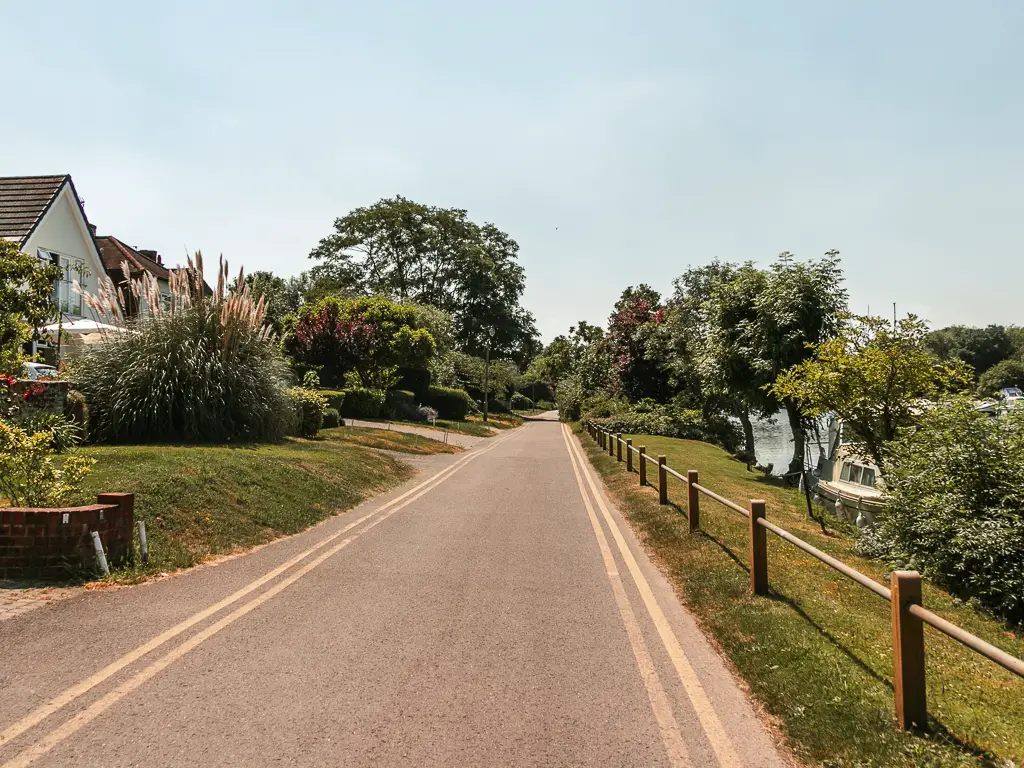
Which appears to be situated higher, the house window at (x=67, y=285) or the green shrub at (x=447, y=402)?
the house window at (x=67, y=285)

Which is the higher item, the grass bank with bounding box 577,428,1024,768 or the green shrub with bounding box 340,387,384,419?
the green shrub with bounding box 340,387,384,419

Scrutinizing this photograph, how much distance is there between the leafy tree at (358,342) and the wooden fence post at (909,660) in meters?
38.5

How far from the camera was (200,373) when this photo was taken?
51.0 ft

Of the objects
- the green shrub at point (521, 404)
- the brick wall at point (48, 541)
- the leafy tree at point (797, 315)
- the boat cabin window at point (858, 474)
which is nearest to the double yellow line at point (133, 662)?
the brick wall at point (48, 541)

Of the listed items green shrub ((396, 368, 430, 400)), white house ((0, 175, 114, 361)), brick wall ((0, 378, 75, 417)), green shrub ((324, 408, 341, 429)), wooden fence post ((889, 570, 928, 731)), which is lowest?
wooden fence post ((889, 570, 928, 731))

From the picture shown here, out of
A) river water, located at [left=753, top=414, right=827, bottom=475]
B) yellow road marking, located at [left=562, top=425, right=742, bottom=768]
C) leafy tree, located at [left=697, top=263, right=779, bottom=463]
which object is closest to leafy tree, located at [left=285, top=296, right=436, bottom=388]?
river water, located at [left=753, top=414, right=827, bottom=475]

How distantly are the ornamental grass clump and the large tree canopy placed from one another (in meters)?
47.8

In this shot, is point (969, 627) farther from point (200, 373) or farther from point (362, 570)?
point (200, 373)

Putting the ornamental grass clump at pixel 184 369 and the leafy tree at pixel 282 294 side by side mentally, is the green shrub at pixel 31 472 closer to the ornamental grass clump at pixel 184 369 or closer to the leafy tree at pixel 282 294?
the ornamental grass clump at pixel 184 369

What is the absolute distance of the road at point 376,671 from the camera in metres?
3.82

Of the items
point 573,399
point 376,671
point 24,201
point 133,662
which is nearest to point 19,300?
point 133,662

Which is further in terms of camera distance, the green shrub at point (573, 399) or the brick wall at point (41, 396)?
the green shrub at point (573, 399)

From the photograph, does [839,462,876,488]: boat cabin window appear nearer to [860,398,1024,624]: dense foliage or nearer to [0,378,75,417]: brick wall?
[860,398,1024,624]: dense foliage

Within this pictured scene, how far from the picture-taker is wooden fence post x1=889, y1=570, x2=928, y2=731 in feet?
13.3
